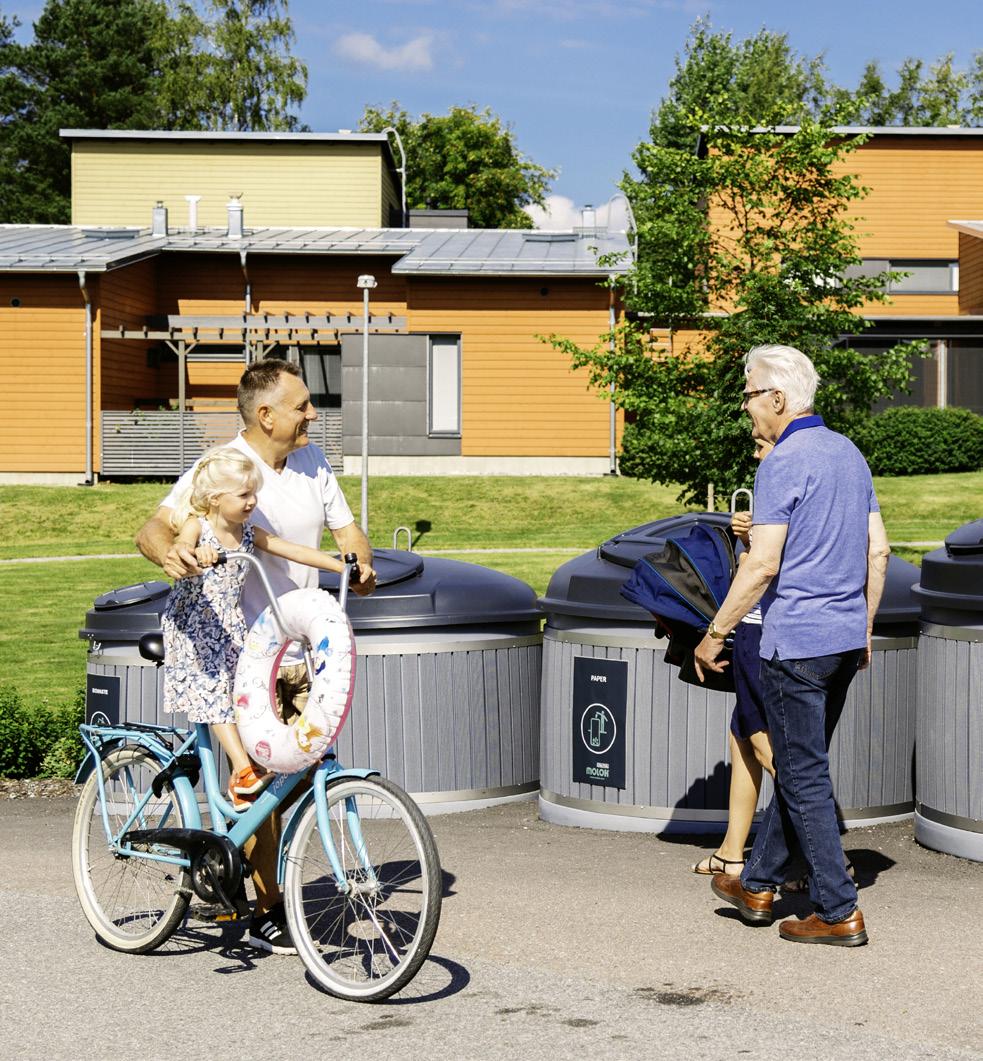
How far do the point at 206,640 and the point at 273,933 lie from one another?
0.91 metres

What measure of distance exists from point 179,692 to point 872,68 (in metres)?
67.3

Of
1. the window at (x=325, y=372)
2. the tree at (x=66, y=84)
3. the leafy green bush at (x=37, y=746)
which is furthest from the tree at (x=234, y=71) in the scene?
the leafy green bush at (x=37, y=746)

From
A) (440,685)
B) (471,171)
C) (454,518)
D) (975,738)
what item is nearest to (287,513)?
(440,685)

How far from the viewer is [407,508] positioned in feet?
82.9

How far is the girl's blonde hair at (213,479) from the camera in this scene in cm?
469

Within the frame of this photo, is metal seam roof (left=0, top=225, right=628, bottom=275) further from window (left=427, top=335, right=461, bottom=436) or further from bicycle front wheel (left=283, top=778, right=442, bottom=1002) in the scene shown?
bicycle front wheel (left=283, top=778, right=442, bottom=1002)

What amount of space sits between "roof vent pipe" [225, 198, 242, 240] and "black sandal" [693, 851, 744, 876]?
2969 centimetres

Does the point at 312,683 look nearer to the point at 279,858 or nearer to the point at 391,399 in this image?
the point at 279,858

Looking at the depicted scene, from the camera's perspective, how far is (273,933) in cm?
487

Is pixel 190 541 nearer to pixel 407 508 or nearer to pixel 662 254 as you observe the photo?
pixel 662 254

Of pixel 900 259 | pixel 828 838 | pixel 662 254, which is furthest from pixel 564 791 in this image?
pixel 900 259

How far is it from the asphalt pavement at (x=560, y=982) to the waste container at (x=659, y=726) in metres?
0.49

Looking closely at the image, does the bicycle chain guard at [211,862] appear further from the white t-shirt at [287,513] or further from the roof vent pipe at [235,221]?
the roof vent pipe at [235,221]

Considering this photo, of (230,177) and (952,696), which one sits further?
(230,177)
